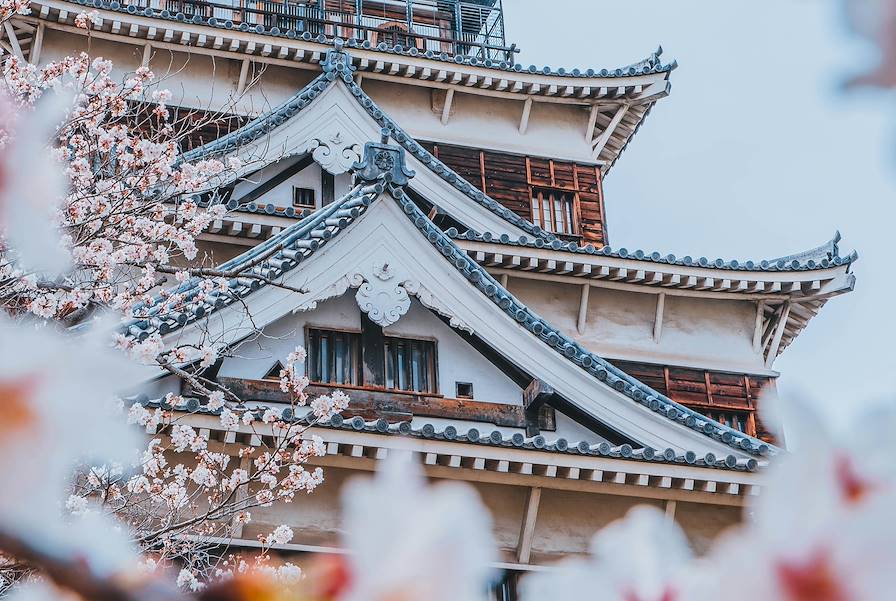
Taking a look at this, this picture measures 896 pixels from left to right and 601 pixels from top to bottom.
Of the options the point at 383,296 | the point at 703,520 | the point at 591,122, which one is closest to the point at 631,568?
the point at 703,520

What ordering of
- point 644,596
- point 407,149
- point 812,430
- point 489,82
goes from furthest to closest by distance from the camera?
point 489,82 < point 407,149 < point 644,596 < point 812,430

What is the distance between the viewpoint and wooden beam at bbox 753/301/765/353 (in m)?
13.5

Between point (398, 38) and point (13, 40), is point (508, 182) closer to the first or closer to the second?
point (398, 38)

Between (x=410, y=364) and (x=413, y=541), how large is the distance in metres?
8.68

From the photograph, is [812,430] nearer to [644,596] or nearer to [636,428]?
[644,596]

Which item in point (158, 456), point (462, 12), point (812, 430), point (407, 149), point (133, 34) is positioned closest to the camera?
point (812, 430)

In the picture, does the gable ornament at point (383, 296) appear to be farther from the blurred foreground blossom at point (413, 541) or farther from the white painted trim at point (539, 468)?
the blurred foreground blossom at point (413, 541)

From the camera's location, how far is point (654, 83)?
1523 centimetres

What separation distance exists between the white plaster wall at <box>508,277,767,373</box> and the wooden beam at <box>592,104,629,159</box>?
125 inches

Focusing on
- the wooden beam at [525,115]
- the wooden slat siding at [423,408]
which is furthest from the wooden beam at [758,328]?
the wooden slat siding at [423,408]

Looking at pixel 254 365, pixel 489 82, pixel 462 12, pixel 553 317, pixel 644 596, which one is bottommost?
pixel 644 596

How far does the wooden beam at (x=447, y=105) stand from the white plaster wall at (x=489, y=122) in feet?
0.32

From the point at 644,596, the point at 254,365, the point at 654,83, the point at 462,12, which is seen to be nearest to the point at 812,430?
the point at 644,596

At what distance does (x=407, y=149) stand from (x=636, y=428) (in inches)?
215
